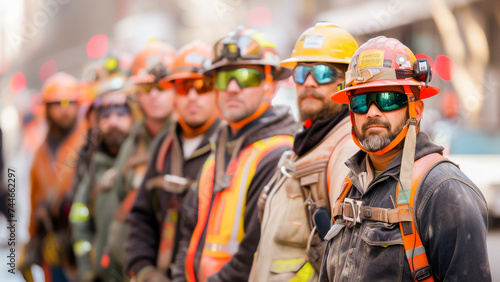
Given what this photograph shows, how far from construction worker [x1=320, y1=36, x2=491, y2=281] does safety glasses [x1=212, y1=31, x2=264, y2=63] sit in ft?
5.95

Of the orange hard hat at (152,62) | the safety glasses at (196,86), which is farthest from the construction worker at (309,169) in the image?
the orange hard hat at (152,62)

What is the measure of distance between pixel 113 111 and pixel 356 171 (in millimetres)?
5169

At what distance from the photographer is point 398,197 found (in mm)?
3340

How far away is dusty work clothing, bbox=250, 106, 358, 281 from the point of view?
14.4 ft

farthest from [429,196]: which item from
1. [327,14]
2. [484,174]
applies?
[327,14]

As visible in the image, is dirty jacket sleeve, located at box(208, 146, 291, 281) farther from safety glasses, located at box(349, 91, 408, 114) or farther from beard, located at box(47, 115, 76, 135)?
beard, located at box(47, 115, 76, 135)

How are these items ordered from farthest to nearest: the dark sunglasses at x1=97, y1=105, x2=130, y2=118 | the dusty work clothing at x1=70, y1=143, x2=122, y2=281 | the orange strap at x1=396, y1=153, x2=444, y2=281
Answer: the dark sunglasses at x1=97, y1=105, x2=130, y2=118 < the dusty work clothing at x1=70, y1=143, x2=122, y2=281 < the orange strap at x1=396, y1=153, x2=444, y2=281

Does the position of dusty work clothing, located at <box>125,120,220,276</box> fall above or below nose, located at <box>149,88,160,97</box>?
below

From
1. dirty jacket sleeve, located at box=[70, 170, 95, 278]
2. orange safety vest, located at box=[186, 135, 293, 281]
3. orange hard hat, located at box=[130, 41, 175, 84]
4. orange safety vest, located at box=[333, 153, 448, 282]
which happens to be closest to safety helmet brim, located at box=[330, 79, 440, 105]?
orange safety vest, located at box=[333, 153, 448, 282]

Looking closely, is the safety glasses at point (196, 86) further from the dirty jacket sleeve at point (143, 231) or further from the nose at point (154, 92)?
the nose at point (154, 92)

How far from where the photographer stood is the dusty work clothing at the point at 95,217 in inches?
318

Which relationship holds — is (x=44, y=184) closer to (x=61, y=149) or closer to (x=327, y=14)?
(x=61, y=149)

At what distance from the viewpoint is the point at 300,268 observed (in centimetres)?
449

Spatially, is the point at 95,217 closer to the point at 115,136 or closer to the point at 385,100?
the point at 115,136
